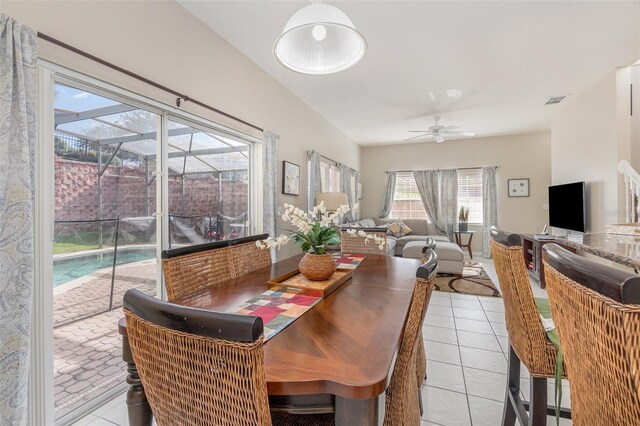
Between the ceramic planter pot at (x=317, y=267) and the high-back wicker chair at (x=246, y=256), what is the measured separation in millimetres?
528

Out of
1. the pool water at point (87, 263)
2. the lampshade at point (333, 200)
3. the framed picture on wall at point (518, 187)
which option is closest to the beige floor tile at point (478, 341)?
the lampshade at point (333, 200)

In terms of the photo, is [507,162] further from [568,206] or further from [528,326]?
[528,326]

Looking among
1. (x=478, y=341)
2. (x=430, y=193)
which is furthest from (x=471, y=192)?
(x=478, y=341)

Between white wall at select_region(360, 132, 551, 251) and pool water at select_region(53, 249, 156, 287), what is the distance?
20.9 feet

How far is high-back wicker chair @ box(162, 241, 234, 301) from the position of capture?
4.51 ft

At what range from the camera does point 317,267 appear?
1521mm

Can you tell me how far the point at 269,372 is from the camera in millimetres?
738

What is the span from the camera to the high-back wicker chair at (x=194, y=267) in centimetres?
138

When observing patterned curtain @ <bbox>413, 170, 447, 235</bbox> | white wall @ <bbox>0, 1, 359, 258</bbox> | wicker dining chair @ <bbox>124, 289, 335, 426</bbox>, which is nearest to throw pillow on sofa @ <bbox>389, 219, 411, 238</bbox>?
patterned curtain @ <bbox>413, 170, 447, 235</bbox>

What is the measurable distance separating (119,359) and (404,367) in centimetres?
210

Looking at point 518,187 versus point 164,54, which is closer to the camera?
point 164,54

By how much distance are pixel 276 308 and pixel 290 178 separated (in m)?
2.81

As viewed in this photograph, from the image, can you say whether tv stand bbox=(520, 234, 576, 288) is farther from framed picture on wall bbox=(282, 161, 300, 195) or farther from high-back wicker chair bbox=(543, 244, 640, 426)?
high-back wicker chair bbox=(543, 244, 640, 426)

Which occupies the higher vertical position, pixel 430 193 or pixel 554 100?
pixel 554 100
